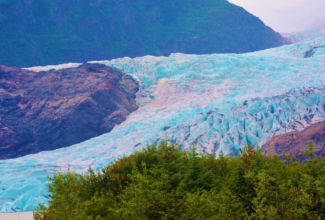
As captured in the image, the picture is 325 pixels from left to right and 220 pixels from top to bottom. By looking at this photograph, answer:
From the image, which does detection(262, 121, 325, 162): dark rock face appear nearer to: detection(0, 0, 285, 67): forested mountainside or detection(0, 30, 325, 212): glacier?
detection(0, 30, 325, 212): glacier

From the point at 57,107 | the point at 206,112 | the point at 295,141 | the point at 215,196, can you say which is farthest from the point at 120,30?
the point at 215,196

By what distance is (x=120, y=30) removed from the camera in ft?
330

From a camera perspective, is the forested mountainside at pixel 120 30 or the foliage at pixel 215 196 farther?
the forested mountainside at pixel 120 30

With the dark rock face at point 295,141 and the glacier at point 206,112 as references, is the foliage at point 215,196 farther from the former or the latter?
the dark rock face at point 295,141

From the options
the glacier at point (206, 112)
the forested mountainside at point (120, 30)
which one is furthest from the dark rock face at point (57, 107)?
the forested mountainside at point (120, 30)

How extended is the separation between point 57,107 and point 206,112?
1931 centimetres

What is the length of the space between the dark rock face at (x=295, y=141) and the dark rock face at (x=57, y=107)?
18752 millimetres

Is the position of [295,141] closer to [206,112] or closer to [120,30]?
[206,112]

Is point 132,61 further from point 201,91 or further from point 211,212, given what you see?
point 211,212

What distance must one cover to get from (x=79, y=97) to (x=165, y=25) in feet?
220

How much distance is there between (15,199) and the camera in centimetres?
2684

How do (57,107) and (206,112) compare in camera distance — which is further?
(57,107)

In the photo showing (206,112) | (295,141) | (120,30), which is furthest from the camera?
(120,30)

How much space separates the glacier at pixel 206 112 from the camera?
29.9 metres
